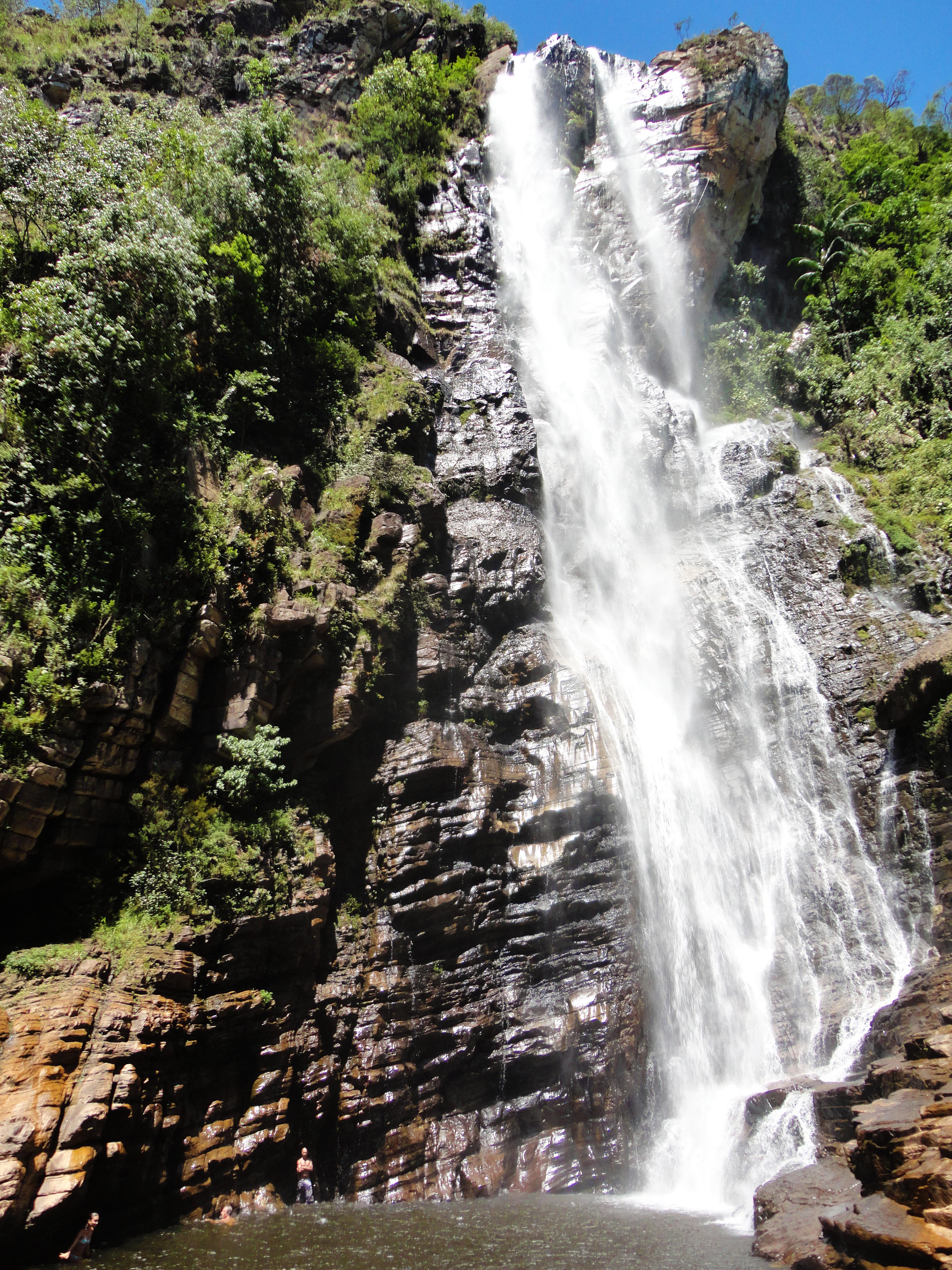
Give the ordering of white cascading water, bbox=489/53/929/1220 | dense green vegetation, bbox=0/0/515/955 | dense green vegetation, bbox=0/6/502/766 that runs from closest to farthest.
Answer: dense green vegetation, bbox=0/0/515/955 → dense green vegetation, bbox=0/6/502/766 → white cascading water, bbox=489/53/929/1220

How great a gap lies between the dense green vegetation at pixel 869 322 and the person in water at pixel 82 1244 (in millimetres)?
21209

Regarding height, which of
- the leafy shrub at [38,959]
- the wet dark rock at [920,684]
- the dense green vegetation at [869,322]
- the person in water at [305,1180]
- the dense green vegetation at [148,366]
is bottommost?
the person in water at [305,1180]

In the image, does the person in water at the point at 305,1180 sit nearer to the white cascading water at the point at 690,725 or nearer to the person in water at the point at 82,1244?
the person in water at the point at 82,1244

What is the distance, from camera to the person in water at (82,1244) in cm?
828

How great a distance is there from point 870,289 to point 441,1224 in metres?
33.2

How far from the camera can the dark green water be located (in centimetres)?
786

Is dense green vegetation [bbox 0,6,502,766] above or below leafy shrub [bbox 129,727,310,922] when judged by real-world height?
above

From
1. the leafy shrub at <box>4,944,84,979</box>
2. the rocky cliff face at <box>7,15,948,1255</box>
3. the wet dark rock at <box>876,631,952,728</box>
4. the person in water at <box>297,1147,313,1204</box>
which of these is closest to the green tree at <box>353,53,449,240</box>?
the rocky cliff face at <box>7,15,948,1255</box>

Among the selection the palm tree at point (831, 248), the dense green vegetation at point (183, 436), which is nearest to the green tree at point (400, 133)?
the dense green vegetation at point (183, 436)

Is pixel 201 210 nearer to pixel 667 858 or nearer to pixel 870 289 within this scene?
pixel 667 858

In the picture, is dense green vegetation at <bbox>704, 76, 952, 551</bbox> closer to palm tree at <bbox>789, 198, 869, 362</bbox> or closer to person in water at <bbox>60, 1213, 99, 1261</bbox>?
palm tree at <bbox>789, 198, 869, 362</bbox>

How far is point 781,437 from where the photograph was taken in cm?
2508

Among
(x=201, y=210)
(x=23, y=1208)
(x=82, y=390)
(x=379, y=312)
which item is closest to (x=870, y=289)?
(x=379, y=312)

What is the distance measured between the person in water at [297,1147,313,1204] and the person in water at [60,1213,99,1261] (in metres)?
2.98
